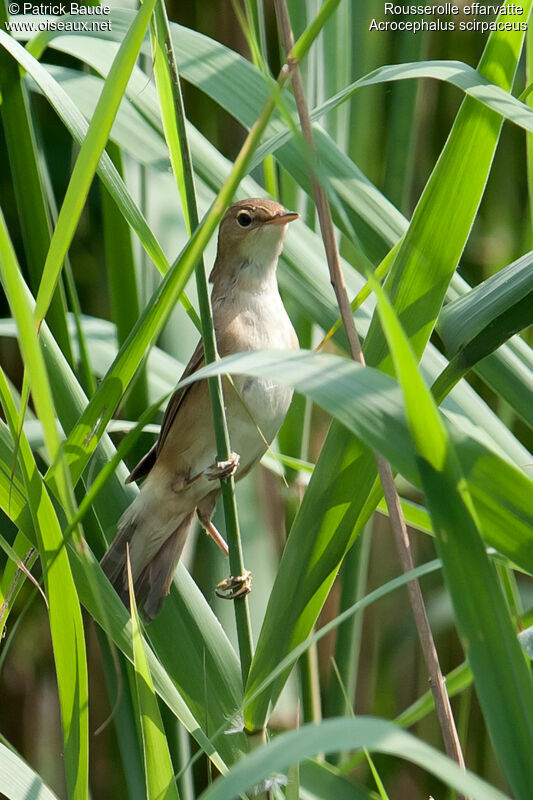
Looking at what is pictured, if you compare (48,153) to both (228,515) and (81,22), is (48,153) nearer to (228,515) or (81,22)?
(81,22)

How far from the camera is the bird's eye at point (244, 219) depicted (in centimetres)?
133

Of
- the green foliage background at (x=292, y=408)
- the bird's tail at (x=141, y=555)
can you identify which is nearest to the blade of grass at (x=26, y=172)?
the green foliage background at (x=292, y=408)

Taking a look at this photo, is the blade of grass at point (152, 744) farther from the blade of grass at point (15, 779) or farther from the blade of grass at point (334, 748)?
the blade of grass at point (334, 748)

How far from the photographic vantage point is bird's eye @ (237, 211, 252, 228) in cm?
133

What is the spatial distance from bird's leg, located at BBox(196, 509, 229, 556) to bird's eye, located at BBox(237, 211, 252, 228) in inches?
17.8

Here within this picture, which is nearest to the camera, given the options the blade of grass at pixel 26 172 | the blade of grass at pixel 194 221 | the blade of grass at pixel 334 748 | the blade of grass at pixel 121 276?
the blade of grass at pixel 334 748

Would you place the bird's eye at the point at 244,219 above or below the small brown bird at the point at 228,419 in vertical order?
above

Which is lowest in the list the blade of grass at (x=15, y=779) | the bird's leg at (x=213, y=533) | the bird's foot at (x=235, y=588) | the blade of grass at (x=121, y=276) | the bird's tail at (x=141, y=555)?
the blade of grass at (x=15, y=779)

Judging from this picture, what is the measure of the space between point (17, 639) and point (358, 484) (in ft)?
3.91

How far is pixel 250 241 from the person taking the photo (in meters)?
1.35

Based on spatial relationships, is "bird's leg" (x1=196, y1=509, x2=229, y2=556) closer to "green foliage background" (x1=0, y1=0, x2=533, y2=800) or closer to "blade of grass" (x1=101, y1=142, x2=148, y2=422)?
"green foliage background" (x1=0, y1=0, x2=533, y2=800)

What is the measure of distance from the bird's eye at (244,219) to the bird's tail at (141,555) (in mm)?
448

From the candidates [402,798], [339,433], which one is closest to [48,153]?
[339,433]

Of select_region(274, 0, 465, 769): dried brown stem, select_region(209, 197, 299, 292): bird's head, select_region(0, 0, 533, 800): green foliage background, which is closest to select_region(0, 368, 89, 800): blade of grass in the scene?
select_region(0, 0, 533, 800): green foliage background
